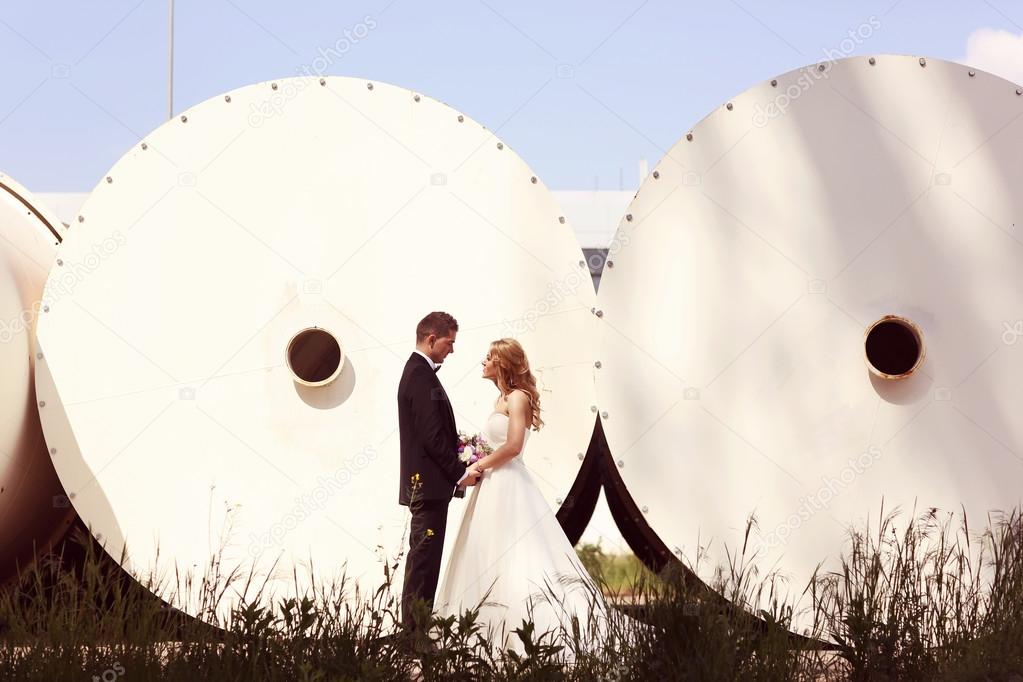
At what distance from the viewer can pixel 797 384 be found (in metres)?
5.62

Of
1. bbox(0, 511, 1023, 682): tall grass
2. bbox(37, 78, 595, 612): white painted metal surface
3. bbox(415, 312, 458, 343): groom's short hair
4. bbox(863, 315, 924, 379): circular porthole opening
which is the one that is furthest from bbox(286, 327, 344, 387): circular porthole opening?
bbox(863, 315, 924, 379): circular porthole opening

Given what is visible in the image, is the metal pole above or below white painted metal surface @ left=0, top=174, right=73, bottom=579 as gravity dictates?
above

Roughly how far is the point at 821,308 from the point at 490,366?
1.69m

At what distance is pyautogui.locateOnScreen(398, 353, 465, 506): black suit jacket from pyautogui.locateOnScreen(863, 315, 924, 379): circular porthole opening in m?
2.10

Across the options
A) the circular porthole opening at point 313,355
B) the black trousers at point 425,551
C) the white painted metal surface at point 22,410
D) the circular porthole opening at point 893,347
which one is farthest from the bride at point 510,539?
the white painted metal surface at point 22,410

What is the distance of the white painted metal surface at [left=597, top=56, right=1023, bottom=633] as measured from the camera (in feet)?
18.2

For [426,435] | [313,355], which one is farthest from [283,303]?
[426,435]

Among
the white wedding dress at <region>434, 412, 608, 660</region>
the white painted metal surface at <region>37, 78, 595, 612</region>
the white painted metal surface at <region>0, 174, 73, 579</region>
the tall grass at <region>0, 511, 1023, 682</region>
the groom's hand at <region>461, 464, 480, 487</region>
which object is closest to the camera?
the tall grass at <region>0, 511, 1023, 682</region>

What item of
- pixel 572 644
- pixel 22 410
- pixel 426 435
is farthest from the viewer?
pixel 22 410

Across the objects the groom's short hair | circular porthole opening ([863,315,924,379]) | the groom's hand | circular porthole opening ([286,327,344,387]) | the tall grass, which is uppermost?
circular porthole opening ([863,315,924,379])

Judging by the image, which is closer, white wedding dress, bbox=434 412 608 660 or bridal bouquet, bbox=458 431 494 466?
white wedding dress, bbox=434 412 608 660

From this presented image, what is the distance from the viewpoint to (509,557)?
4965 mm

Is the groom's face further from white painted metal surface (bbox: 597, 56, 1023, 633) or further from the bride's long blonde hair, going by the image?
white painted metal surface (bbox: 597, 56, 1023, 633)

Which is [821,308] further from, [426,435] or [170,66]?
[170,66]
